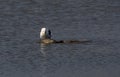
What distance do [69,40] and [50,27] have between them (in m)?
2.85

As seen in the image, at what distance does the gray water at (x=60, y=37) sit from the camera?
56.5ft

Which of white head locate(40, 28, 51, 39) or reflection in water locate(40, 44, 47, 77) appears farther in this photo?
white head locate(40, 28, 51, 39)

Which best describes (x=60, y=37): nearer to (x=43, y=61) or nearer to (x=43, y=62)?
(x=43, y=61)

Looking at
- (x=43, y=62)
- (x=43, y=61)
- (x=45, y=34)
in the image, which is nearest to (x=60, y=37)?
(x=45, y=34)

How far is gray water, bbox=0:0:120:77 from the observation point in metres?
17.2

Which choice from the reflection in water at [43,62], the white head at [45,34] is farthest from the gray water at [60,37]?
the white head at [45,34]

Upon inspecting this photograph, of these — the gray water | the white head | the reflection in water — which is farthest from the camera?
the white head

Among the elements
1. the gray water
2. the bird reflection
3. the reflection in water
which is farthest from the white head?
the reflection in water

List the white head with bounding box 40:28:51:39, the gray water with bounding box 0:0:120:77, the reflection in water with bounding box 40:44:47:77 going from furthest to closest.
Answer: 1. the white head with bounding box 40:28:51:39
2. the gray water with bounding box 0:0:120:77
3. the reflection in water with bounding box 40:44:47:77

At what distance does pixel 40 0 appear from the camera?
106 ft

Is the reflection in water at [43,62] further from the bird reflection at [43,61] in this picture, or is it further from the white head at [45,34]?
the white head at [45,34]

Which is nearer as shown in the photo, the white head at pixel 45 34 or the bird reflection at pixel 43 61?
the bird reflection at pixel 43 61

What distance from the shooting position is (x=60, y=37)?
22.7 metres

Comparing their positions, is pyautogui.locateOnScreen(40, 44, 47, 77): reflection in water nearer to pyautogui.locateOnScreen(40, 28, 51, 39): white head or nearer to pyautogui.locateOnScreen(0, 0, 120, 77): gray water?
pyautogui.locateOnScreen(0, 0, 120, 77): gray water
